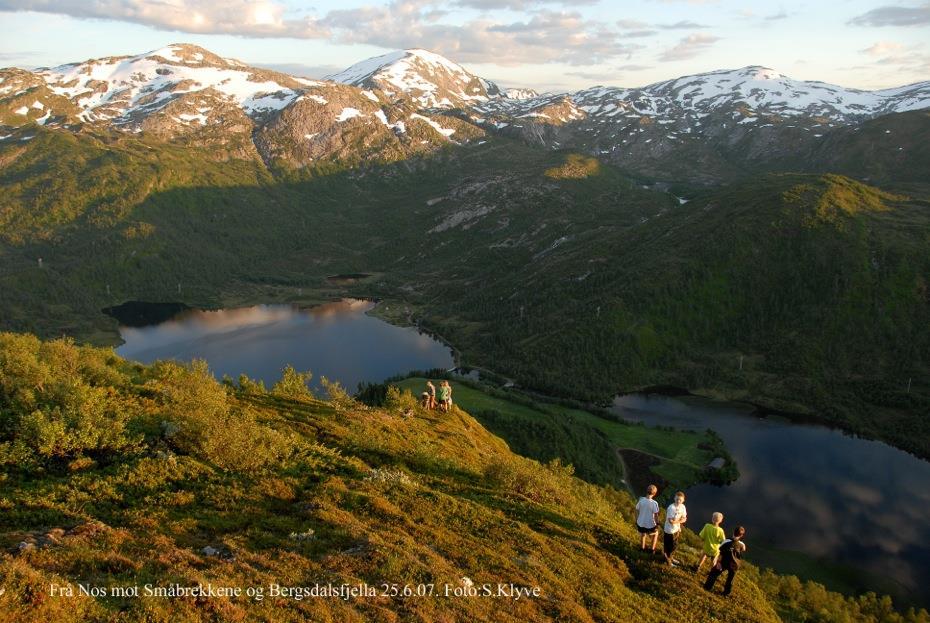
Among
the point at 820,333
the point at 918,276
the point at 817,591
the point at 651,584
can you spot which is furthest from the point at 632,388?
the point at 651,584

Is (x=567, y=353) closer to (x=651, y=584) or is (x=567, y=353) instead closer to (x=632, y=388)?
(x=632, y=388)

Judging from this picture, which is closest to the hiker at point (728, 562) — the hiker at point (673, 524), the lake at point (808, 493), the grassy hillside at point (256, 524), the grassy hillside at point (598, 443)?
the grassy hillside at point (256, 524)

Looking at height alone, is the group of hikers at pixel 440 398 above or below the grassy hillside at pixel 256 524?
below

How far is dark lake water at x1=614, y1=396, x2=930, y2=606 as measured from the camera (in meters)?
90.7

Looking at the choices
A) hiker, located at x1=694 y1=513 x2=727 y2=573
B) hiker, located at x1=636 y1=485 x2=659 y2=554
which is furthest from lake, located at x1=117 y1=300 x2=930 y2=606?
hiker, located at x1=694 y1=513 x2=727 y2=573

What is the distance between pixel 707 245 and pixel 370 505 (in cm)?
19570

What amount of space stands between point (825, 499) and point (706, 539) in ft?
328

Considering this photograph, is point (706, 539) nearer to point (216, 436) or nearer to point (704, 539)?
point (704, 539)

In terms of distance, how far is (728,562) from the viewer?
26.7 meters

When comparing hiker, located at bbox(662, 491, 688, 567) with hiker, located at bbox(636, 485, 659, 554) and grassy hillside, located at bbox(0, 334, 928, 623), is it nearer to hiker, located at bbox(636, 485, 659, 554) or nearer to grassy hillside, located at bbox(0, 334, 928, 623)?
hiker, located at bbox(636, 485, 659, 554)

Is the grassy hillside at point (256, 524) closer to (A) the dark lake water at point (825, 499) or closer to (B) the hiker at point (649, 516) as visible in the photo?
(B) the hiker at point (649, 516)

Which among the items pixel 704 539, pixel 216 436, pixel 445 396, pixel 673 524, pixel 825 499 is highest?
pixel 216 436

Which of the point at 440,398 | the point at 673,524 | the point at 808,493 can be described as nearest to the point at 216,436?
the point at 673,524

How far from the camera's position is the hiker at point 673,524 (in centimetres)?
2747
